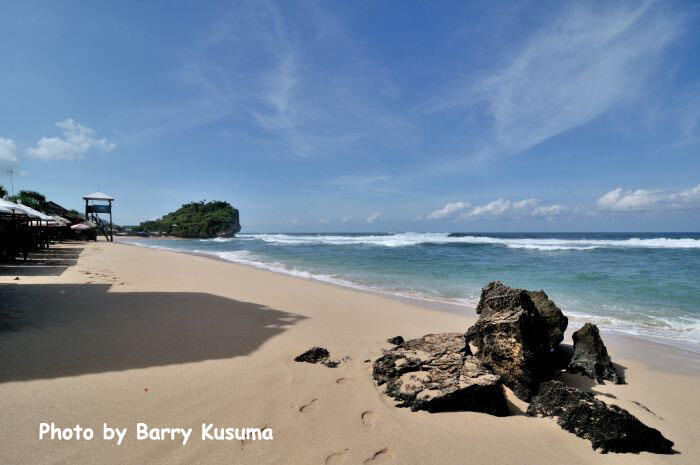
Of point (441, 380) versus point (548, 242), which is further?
point (548, 242)

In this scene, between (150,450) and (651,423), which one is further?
(651,423)

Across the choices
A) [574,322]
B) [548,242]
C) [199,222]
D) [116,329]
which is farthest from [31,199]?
[548,242]

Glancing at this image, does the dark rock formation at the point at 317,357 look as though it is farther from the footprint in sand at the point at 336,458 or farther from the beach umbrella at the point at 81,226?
the beach umbrella at the point at 81,226

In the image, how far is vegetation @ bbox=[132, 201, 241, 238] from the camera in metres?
85.0

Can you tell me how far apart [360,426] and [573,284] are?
13088 mm

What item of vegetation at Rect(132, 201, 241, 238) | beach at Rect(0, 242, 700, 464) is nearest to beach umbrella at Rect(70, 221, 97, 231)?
beach at Rect(0, 242, 700, 464)

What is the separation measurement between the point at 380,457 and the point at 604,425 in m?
2.06

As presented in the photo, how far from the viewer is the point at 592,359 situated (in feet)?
14.5

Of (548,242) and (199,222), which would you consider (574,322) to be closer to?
(548,242)

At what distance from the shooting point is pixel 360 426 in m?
2.87

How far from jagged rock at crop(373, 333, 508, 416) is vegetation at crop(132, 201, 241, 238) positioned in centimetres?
9032

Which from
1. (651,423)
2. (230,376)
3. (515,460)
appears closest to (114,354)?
(230,376)

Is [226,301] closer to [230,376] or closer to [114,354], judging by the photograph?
[114,354]

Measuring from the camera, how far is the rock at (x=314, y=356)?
13.7ft
